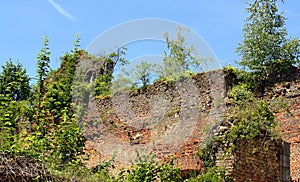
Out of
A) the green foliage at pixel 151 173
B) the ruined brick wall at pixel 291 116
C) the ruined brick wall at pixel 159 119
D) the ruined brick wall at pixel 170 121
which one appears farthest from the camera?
the ruined brick wall at pixel 291 116

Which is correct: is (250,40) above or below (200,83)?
above

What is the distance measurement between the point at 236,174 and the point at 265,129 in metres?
1.38

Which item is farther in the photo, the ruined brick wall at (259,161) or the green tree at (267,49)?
the green tree at (267,49)

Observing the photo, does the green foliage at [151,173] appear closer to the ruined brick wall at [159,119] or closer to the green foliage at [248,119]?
the ruined brick wall at [159,119]

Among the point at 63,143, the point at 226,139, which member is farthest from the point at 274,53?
the point at 63,143

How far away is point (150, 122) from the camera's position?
13.6 meters

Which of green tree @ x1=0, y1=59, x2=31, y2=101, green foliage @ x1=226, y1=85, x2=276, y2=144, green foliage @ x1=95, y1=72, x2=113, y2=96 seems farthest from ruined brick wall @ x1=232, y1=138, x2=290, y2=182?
green tree @ x1=0, y1=59, x2=31, y2=101

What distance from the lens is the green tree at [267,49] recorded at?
1483 cm

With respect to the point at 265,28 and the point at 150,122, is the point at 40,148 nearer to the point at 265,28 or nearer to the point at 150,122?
the point at 150,122

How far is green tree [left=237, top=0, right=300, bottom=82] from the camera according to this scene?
14828mm

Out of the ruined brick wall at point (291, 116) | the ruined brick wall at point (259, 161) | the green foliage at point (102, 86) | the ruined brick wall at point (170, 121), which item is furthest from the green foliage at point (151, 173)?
the green foliage at point (102, 86)

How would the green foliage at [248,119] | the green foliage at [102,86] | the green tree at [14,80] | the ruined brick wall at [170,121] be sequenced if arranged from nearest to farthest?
the green foliage at [248,119]
the ruined brick wall at [170,121]
the green foliage at [102,86]
the green tree at [14,80]

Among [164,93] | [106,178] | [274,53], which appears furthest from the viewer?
[274,53]

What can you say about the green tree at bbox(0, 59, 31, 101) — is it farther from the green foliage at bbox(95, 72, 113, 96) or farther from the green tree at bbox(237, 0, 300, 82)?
the green tree at bbox(237, 0, 300, 82)
